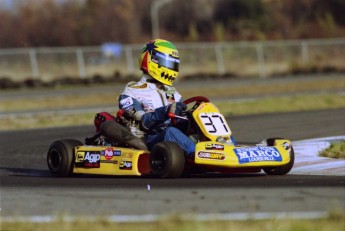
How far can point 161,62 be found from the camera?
30.2 ft

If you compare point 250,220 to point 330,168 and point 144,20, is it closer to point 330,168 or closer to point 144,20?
point 330,168

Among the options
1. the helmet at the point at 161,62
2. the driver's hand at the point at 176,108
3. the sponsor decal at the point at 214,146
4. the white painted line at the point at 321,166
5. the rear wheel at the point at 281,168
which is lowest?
the white painted line at the point at 321,166

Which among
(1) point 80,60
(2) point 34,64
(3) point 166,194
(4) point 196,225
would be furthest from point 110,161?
(1) point 80,60

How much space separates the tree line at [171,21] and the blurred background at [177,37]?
0.06 m

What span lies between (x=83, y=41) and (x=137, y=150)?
42976 mm

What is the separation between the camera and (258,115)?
55.2 ft

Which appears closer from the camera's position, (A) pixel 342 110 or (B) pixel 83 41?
(A) pixel 342 110

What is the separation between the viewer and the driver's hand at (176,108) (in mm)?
8336

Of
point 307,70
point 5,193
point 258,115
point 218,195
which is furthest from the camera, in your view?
point 307,70

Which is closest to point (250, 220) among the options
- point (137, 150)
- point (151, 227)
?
point (151, 227)

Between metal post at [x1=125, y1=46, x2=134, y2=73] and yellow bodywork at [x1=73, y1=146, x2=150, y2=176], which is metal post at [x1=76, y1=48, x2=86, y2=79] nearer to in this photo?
metal post at [x1=125, y1=46, x2=134, y2=73]

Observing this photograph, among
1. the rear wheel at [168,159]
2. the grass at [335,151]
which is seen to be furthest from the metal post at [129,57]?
the rear wheel at [168,159]

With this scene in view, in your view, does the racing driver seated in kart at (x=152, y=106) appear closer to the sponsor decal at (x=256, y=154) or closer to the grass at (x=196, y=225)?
the sponsor decal at (x=256, y=154)

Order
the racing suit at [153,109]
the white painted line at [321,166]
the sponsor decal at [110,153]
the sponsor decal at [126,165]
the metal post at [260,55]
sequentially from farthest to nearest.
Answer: the metal post at [260,55] < the white painted line at [321,166] < the sponsor decal at [110,153] < the sponsor decal at [126,165] < the racing suit at [153,109]
